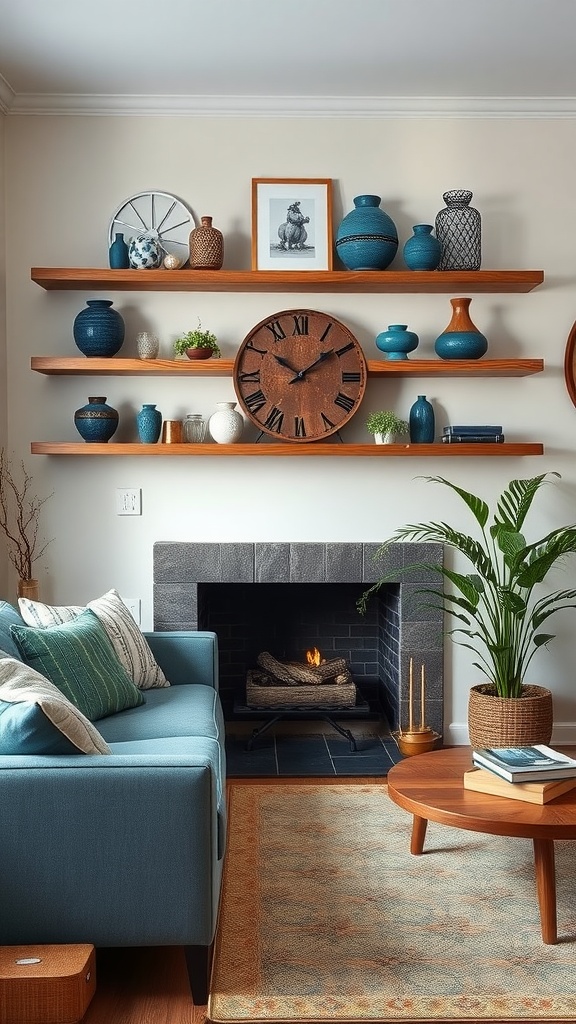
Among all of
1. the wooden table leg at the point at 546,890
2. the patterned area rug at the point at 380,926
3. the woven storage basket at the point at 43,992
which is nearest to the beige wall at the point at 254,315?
the patterned area rug at the point at 380,926

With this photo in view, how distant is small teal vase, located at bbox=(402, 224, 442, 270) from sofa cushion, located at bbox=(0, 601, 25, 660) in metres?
2.14

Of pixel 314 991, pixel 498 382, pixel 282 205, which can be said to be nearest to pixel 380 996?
pixel 314 991

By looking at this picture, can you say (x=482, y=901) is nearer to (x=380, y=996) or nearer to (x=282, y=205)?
(x=380, y=996)

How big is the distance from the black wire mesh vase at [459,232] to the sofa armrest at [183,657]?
1877mm

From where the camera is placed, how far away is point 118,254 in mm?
3994

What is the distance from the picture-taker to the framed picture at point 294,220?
4102 millimetres

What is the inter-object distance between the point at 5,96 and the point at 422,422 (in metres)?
2.17

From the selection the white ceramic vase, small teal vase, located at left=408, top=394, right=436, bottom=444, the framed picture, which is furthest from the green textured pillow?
the framed picture

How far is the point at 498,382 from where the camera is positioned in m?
4.21

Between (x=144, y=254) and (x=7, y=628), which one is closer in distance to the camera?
(x=7, y=628)

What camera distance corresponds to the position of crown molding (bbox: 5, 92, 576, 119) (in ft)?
13.4

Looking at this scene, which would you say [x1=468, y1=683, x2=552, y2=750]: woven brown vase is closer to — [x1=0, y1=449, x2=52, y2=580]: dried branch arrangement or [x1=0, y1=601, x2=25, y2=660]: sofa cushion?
[x1=0, y1=601, x2=25, y2=660]: sofa cushion

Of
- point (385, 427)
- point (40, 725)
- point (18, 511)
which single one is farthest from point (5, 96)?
point (40, 725)

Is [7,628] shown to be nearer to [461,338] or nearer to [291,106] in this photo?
[461,338]
